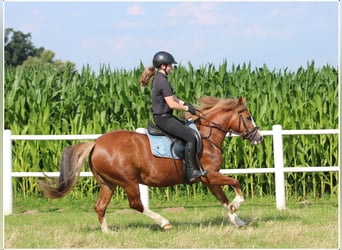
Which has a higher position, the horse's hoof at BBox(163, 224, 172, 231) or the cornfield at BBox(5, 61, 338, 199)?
the cornfield at BBox(5, 61, 338, 199)

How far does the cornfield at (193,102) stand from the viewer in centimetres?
1434

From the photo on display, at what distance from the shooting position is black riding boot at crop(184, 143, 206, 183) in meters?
9.26

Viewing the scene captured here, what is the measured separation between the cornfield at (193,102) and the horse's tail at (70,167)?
178 inches

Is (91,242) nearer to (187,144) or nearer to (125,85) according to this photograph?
(187,144)

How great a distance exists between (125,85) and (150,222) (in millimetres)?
5655

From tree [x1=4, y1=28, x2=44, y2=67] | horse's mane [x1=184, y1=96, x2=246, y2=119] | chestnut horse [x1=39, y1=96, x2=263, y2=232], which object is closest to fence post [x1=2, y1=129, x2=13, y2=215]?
chestnut horse [x1=39, y1=96, x2=263, y2=232]

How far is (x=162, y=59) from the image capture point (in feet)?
30.1

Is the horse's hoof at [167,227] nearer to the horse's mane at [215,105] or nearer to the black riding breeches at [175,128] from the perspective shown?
the black riding breeches at [175,128]

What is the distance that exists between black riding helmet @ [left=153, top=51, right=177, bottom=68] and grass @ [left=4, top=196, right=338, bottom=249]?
2.24m

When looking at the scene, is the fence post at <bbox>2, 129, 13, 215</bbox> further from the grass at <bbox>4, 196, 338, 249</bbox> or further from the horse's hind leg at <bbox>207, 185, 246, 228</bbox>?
the horse's hind leg at <bbox>207, 185, 246, 228</bbox>

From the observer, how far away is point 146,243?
8.64 meters

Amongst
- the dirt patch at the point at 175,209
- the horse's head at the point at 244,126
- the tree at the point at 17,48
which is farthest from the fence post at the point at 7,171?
the tree at the point at 17,48

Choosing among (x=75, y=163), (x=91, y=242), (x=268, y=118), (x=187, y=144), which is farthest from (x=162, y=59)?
(x=268, y=118)

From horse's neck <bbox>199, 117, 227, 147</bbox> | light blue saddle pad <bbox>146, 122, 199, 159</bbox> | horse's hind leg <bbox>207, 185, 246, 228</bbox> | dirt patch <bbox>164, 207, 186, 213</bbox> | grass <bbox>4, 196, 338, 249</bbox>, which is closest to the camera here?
grass <bbox>4, 196, 338, 249</bbox>
